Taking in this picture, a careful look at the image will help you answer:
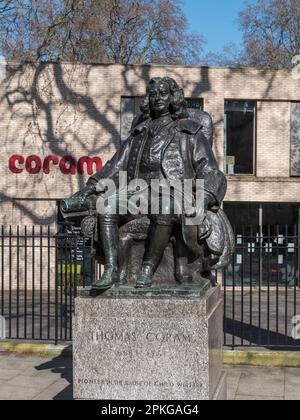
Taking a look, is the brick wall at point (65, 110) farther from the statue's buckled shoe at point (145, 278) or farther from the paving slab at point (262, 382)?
the statue's buckled shoe at point (145, 278)

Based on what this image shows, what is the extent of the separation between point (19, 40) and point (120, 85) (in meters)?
3.44

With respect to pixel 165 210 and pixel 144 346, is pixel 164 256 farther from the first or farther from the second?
pixel 144 346

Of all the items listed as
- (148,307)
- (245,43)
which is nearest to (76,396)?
(148,307)

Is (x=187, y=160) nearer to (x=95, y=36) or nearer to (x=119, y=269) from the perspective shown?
(x=119, y=269)

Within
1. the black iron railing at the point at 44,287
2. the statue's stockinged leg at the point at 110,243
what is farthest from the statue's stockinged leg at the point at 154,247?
the black iron railing at the point at 44,287

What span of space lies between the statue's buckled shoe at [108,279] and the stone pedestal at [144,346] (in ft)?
0.26

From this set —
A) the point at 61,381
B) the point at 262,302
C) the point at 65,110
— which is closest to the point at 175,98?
the point at 61,381

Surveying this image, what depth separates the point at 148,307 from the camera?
17.9 feet

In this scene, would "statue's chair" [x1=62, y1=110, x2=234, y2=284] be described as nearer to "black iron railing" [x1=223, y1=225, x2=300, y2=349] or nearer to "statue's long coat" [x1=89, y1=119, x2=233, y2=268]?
"statue's long coat" [x1=89, y1=119, x2=233, y2=268]

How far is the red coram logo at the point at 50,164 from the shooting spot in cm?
2097

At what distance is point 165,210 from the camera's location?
18.4ft

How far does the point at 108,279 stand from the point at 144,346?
66 cm

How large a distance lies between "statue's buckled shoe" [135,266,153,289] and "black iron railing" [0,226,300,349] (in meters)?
0.82

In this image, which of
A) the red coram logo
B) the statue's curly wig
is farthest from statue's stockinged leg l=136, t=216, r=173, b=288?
the red coram logo
